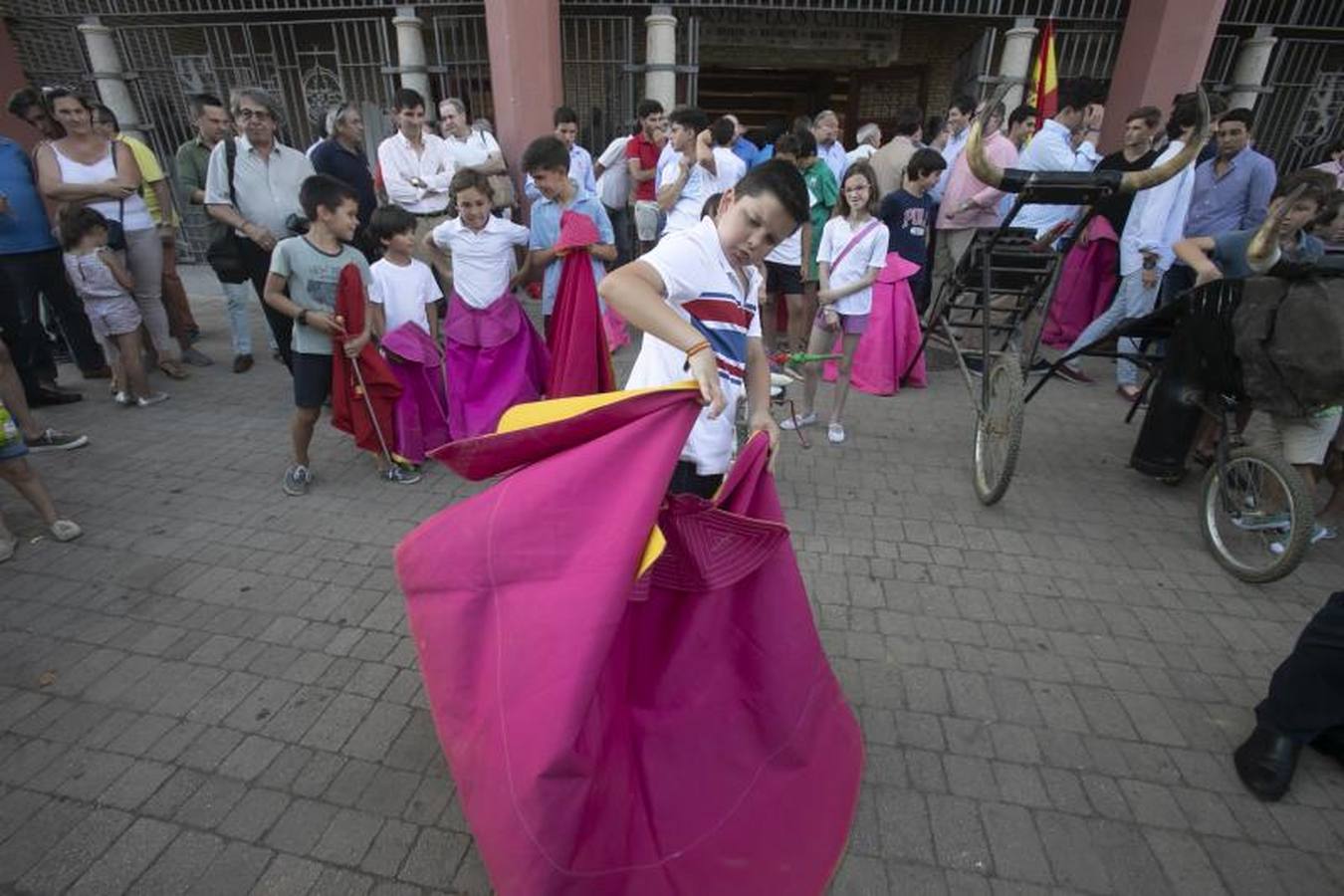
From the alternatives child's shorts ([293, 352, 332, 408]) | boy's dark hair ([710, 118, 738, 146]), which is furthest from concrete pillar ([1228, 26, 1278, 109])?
child's shorts ([293, 352, 332, 408])

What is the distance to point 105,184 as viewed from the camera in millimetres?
5410

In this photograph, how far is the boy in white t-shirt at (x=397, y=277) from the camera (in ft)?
15.2

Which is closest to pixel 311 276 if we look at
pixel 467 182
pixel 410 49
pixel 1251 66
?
pixel 467 182

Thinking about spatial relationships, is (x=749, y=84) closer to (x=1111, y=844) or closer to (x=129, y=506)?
(x=129, y=506)

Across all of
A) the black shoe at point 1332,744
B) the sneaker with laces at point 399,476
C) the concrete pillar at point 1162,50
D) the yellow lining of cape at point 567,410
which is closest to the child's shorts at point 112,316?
the sneaker with laces at point 399,476

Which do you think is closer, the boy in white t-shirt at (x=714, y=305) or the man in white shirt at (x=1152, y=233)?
the boy in white t-shirt at (x=714, y=305)

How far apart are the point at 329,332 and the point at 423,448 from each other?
985mm

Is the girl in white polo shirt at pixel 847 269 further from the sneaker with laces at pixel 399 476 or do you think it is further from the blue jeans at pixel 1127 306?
the sneaker with laces at pixel 399 476

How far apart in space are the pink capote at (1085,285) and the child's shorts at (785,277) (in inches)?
104

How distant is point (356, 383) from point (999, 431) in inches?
156

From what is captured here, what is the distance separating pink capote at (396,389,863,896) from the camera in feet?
5.54

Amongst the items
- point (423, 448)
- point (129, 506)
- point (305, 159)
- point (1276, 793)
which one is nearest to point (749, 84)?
point (305, 159)

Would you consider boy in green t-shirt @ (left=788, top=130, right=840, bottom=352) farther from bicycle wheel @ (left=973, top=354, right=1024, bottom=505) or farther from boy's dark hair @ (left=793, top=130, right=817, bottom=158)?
bicycle wheel @ (left=973, top=354, right=1024, bottom=505)

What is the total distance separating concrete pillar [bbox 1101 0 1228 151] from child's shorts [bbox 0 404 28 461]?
11.3 m
